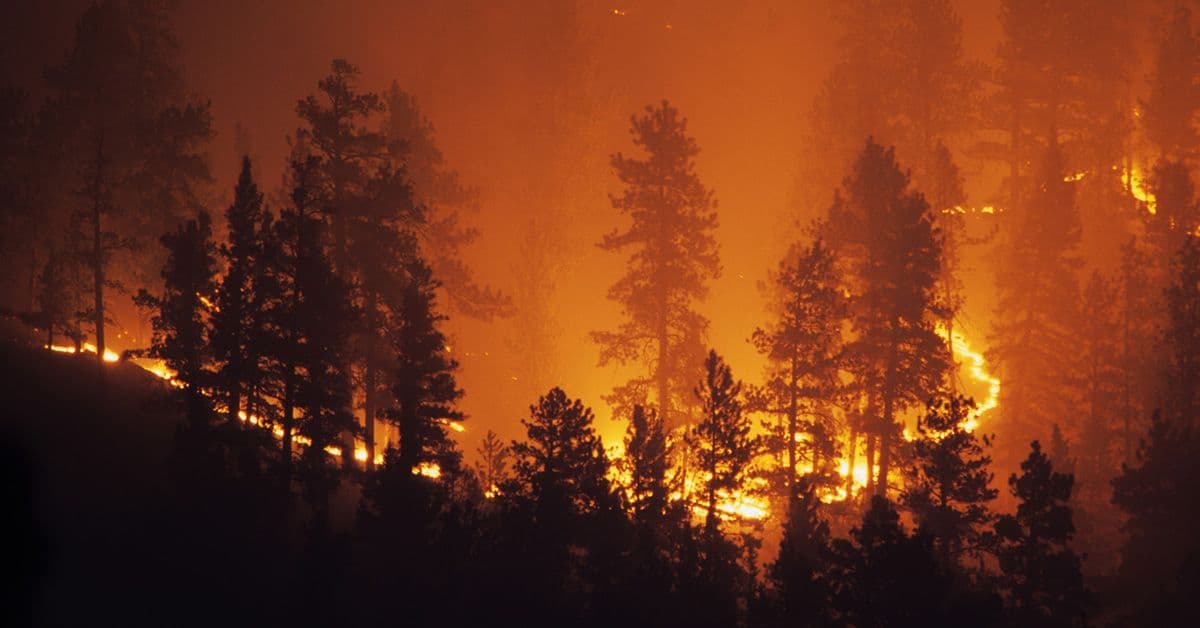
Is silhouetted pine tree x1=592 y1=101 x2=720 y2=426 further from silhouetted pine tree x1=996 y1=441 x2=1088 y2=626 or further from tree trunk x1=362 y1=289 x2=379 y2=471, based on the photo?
silhouetted pine tree x1=996 y1=441 x2=1088 y2=626

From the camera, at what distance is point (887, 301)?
2902cm

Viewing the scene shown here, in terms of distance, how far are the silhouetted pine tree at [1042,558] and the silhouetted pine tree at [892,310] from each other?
9.11m

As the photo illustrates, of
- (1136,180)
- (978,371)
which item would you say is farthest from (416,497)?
(1136,180)

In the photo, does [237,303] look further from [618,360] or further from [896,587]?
[896,587]

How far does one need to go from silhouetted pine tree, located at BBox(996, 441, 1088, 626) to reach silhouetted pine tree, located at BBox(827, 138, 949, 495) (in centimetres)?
911

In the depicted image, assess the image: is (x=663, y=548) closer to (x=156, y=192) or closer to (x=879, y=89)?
(x=156, y=192)

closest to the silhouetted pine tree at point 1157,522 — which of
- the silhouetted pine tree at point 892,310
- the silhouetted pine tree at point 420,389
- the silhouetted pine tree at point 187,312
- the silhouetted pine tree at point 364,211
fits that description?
the silhouetted pine tree at point 892,310

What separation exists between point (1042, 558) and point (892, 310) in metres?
11.6

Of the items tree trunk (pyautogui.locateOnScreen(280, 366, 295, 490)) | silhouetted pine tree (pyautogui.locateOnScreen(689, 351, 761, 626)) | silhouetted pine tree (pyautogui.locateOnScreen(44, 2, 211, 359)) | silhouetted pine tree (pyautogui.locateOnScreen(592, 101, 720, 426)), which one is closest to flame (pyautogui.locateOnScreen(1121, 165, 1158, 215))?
silhouetted pine tree (pyautogui.locateOnScreen(592, 101, 720, 426))

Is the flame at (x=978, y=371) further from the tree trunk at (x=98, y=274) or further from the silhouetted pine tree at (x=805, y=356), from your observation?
the tree trunk at (x=98, y=274)

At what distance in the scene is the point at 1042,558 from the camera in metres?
18.7

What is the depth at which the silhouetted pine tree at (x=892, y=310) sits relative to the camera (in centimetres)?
2853

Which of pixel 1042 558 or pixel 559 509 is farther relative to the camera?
pixel 559 509

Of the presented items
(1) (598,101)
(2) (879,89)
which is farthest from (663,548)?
(1) (598,101)
